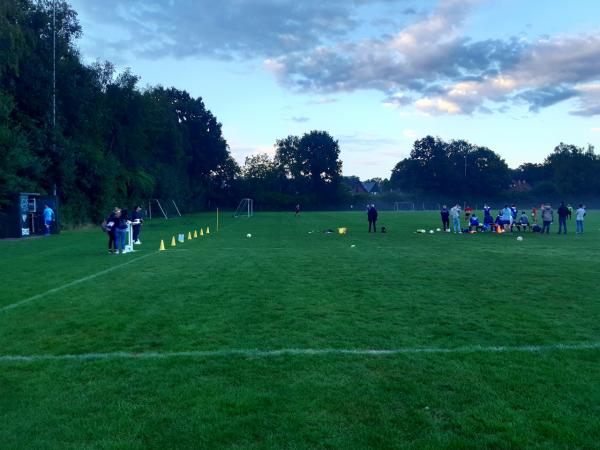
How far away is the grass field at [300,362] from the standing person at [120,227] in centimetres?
590

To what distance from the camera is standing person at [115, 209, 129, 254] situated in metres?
19.0

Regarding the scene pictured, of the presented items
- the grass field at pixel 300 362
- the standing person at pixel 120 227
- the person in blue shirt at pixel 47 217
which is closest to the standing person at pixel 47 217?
the person in blue shirt at pixel 47 217

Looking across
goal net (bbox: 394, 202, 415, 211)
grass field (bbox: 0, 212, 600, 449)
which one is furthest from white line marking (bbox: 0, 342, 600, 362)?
goal net (bbox: 394, 202, 415, 211)

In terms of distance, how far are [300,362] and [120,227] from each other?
14628 millimetres

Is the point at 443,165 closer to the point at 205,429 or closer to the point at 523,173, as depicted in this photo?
the point at 523,173

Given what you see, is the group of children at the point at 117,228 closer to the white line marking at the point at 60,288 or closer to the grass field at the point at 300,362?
the white line marking at the point at 60,288

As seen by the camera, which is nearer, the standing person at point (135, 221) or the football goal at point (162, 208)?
the standing person at point (135, 221)

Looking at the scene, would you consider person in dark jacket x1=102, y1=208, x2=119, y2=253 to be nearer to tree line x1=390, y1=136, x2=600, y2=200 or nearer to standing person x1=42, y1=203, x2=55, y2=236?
standing person x1=42, y1=203, x2=55, y2=236

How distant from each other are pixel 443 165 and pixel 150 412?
120608 mm

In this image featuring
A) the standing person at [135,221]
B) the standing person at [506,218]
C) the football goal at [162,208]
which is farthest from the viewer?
the football goal at [162,208]

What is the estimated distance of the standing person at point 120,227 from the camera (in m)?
19.0

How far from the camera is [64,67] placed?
38594 millimetres

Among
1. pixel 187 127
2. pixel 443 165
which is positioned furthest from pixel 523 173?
pixel 187 127

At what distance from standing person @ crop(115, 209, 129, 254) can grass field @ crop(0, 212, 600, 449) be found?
19.3 feet
